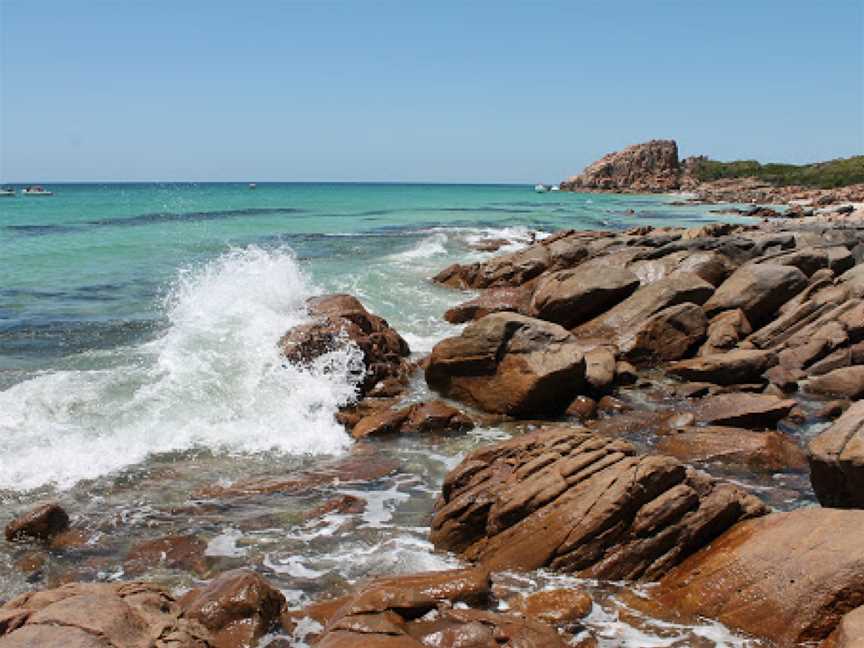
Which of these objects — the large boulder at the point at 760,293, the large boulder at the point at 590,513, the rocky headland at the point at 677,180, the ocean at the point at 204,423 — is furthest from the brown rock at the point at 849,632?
the rocky headland at the point at 677,180

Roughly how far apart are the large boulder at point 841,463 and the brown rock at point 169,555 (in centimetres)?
714

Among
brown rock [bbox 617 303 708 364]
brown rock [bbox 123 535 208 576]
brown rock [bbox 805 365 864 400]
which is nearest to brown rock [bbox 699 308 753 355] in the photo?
brown rock [bbox 617 303 708 364]

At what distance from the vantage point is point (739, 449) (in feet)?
37.2

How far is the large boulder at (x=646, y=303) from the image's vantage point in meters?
17.6

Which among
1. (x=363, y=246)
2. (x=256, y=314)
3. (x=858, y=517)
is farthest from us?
(x=363, y=246)

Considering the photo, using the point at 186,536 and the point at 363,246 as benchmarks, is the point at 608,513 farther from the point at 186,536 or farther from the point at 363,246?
the point at 363,246

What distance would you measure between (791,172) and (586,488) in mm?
113459

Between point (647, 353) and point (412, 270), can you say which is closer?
point (647, 353)

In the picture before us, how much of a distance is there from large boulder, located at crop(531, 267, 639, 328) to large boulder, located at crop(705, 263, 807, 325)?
2112 millimetres

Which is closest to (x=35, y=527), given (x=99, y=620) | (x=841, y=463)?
(x=99, y=620)

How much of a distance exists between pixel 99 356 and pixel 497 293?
11.5m

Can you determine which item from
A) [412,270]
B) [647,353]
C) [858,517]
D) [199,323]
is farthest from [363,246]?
[858,517]

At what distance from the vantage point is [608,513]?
26.6 feet

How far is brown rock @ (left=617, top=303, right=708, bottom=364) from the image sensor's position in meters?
16.8
